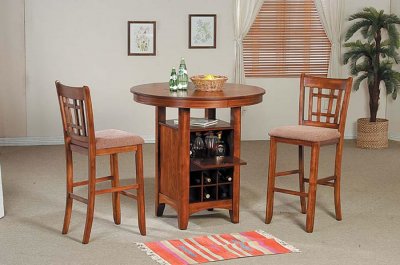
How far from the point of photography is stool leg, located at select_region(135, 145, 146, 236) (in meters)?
5.00

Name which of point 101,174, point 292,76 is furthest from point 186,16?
point 101,174

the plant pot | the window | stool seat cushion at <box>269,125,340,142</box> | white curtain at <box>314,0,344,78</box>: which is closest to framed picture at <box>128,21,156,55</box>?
the window

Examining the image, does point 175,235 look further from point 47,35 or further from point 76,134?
point 47,35

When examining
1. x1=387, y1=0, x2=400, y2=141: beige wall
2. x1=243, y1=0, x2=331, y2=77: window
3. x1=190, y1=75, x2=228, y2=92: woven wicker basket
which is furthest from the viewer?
x1=387, y1=0, x2=400, y2=141: beige wall

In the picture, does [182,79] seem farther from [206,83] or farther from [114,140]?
[114,140]

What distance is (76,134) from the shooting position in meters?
4.93

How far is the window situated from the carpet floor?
166 cm

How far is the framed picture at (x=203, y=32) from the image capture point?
8516 millimetres

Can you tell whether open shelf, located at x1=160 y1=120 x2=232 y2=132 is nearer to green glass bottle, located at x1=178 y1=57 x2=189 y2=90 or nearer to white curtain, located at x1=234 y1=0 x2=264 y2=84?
green glass bottle, located at x1=178 y1=57 x2=189 y2=90

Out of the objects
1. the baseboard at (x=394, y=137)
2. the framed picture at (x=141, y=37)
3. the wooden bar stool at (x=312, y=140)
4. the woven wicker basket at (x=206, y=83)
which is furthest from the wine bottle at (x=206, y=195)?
the baseboard at (x=394, y=137)

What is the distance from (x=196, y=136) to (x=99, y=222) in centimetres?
90

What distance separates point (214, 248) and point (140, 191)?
62cm

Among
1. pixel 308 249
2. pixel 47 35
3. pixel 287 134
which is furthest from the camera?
pixel 47 35

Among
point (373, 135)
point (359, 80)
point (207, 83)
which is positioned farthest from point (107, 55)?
point (207, 83)
